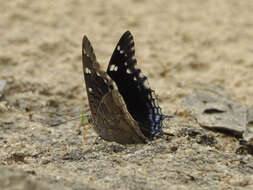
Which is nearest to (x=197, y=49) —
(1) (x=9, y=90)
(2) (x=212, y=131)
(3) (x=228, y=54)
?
(3) (x=228, y=54)

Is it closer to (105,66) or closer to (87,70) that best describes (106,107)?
(87,70)

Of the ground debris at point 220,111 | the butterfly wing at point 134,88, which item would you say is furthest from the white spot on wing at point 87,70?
the ground debris at point 220,111

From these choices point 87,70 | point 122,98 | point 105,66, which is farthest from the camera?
point 105,66

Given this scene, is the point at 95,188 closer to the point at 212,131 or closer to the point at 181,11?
the point at 212,131

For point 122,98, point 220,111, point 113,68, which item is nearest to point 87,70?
point 113,68

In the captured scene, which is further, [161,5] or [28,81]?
[161,5]

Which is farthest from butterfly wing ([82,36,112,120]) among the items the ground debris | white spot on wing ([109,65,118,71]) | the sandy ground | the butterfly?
the ground debris

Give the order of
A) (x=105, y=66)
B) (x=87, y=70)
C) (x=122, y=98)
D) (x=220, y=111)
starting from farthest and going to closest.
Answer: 1. (x=105, y=66)
2. (x=220, y=111)
3. (x=87, y=70)
4. (x=122, y=98)
